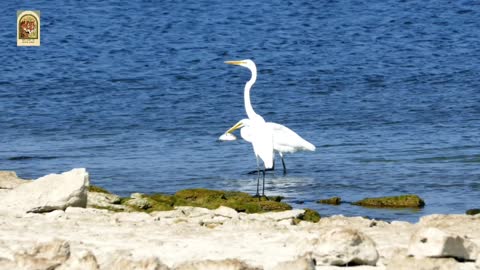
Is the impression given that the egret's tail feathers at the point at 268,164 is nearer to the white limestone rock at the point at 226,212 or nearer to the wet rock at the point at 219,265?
the white limestone rock at the point at 226,212

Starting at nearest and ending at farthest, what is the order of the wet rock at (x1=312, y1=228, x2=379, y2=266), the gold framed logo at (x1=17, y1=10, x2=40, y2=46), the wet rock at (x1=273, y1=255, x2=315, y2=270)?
the wet rock at (x1=273, y1=255, x2=315, y2=270) < the wet rock at (x1=312, y1=228, x2=379, y2=266) < the gold framed logo at (x1=17, y1=10, x2=40, y2=46)

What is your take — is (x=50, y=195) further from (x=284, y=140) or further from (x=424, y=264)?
(x=284, y=140)

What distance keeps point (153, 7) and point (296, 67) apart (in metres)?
11.0

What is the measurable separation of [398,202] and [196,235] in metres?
3.67

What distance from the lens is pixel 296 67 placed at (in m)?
25.7

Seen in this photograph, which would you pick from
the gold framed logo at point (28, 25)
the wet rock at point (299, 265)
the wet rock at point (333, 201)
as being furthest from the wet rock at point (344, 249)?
the gold framed logo at point (28, 25)

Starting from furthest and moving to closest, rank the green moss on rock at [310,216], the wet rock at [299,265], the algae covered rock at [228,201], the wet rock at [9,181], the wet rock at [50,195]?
the wet rock at [9,181] < the algae covered rock at [228,201] < the green moss on rock at [310,216] < the wet rock at [50,195] < the wet rock at [299,265]

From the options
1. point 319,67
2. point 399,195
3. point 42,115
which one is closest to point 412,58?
point 319,67

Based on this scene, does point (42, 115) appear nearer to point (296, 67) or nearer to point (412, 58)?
point (296, 67)

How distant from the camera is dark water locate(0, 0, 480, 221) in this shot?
569 inches

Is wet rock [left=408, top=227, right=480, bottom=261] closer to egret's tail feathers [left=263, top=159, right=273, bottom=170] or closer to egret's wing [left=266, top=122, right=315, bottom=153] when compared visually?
egret's tail feathers [left=263, top=159, right=273, bottom=170]

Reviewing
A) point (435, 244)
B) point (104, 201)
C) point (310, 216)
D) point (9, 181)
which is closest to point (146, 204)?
point (104, 201)

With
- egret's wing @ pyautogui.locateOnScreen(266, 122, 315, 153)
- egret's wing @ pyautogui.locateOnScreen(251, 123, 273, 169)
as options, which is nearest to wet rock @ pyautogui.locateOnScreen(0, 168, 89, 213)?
egret's wing @ pyautogui.locateOnScreen(251, 123, 273, 169)

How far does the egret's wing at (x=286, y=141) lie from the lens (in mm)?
15086
